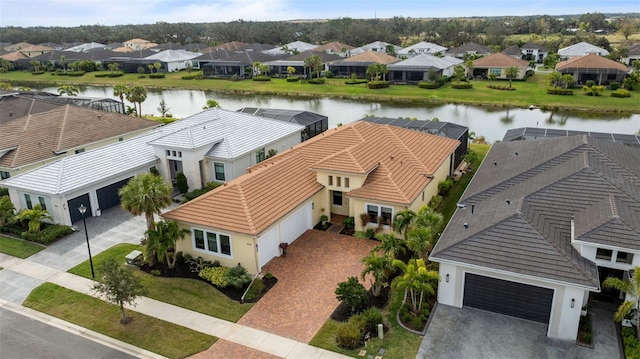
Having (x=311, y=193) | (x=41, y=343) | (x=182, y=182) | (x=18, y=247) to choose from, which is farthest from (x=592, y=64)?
(x=41, y=343)

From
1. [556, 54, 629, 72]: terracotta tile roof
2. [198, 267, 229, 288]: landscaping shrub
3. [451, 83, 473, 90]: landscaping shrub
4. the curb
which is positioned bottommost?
the curb

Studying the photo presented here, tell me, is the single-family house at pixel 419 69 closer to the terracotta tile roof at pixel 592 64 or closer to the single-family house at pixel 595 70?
the terracotta tile roof at pixel 592 64

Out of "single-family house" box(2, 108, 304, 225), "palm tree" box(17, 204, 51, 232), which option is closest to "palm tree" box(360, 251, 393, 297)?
"single-family house" box(2, 108, 304, 225)

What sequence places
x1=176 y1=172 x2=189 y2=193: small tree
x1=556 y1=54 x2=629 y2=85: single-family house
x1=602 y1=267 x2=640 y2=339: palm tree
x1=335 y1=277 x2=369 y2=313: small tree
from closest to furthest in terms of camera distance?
x1=602 y1=267 x2=640 y2=339: palm tree → x1=335 y1=277 x2=369 y2=313: small tree → x1=176 y1=172 x2=189 y2=193: small tree → x1=556 y1=54 x2=629 y2=85: single-family house

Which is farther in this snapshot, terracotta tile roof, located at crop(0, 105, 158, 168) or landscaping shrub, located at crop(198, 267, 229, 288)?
Answer: terracotta tile roof, located at crop(0, 105, 158, 168)

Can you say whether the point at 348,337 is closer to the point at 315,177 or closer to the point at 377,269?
the point at 377,269

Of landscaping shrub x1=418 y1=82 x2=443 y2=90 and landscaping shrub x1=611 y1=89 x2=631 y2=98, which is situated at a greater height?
landscaping shrub x1=418 y1=82 x2=443 y2=90

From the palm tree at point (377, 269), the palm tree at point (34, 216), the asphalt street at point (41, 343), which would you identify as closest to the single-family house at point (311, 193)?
the palm tree at point (377, 269)

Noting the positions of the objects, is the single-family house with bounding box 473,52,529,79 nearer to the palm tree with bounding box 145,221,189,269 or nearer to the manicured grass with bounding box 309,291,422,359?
the palm tree with bounding box 145,221,189,269
